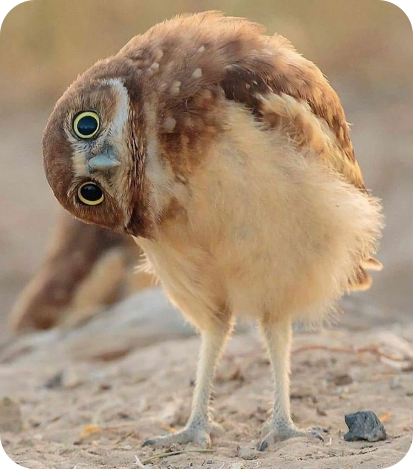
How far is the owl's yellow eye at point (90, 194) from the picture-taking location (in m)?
2.69

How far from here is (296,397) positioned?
158 inches

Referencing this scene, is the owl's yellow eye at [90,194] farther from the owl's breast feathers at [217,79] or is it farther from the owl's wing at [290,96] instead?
the owl's wing at [290,96]

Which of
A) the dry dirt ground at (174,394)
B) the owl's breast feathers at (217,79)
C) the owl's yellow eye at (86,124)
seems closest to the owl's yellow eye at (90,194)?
the owl's yellow eye at (86,124)

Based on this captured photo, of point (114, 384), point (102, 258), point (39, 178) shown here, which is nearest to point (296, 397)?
point (114, 384)

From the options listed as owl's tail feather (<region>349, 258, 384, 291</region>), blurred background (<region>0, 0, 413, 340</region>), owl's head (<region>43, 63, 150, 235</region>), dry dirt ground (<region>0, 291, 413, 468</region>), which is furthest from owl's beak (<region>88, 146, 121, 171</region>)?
owl's tail feather (<region>349, 258, 384, 291</region>)

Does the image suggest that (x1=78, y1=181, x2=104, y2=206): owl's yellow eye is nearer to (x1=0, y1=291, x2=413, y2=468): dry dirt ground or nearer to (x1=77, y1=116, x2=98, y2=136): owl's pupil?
(x1=77, y1=116, x2=98, y2=136): owl's pupil

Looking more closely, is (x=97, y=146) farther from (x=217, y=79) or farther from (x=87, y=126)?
(x=217, y=79)

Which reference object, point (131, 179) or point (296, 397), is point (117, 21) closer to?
point (131, 179)

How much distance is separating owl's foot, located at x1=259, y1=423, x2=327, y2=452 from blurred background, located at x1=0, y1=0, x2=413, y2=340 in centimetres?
162

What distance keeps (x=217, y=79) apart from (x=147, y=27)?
1.69 feet

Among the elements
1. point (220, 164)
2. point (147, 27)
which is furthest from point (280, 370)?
point (147, 27)

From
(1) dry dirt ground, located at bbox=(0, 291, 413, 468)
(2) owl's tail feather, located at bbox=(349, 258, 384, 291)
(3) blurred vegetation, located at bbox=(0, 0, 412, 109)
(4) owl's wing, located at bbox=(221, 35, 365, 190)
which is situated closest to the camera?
(4) owl's wing, located at bbox=(221, 35, 365, 190)

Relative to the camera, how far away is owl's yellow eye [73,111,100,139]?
2639mm

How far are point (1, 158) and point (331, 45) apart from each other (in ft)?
24.0
